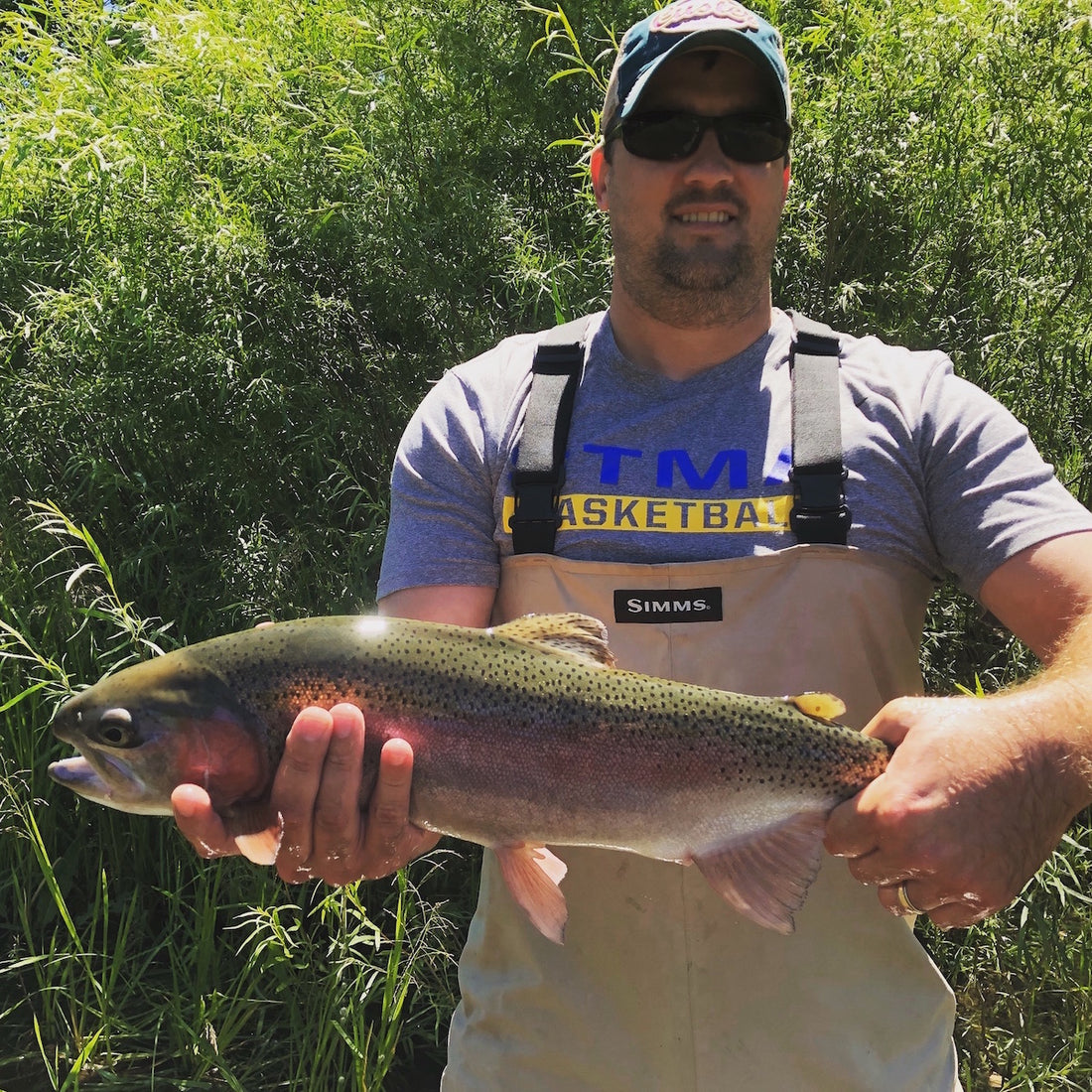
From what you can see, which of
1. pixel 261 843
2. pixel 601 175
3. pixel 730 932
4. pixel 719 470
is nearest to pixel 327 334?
pixel 601 175

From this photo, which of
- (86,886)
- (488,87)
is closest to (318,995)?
(86,886)

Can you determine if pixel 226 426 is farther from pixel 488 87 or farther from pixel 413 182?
pixel 488 87

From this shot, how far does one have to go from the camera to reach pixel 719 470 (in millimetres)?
2322

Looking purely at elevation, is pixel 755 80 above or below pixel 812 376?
above

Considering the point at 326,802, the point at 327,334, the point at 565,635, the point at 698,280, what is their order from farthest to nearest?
1. the point at 327,334
2. the point at 698,280
3. the point at 565,635
4. the point at 326,802

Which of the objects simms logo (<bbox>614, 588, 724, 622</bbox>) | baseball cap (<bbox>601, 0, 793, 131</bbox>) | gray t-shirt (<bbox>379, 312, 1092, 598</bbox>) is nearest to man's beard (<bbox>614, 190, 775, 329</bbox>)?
gray t-shirt (<bbox>379, 312, 1092, 598</bbox>)

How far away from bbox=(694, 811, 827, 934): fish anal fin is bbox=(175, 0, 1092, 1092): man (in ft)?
0.26

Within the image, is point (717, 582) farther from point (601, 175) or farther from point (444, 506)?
point (601, 175)

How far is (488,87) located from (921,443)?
3.18 metres

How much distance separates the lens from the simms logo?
7.36ft

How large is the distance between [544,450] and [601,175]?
90 centimetres

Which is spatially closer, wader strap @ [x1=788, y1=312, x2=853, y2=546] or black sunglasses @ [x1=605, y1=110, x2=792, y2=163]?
wader strap @ [x1=788, y1=312, x2=853, y2=546]

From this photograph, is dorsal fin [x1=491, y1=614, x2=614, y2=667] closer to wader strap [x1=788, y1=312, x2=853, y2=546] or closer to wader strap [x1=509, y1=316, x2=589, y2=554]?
wader strap [x1=509, y1=316, x2=589, y2=554]

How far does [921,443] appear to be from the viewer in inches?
89.2
